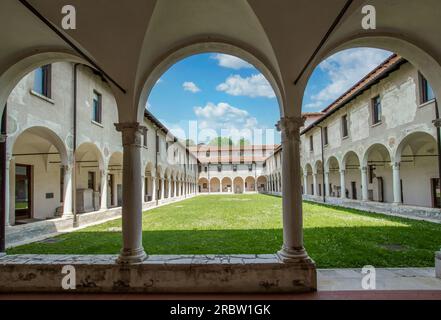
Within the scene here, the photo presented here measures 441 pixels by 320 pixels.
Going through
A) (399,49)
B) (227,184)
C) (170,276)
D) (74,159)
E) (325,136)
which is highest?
(325,136)

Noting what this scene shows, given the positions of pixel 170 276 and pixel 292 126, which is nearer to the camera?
pixel 170 276

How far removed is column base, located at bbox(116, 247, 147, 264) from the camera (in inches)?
176

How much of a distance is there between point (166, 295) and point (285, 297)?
1.91 meters

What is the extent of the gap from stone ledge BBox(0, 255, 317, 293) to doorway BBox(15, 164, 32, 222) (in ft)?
32.9

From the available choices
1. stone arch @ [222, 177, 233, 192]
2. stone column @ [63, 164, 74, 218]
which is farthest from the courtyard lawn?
stone arch @ [222, 177, 233, 192]

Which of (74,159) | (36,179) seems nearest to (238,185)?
(36,179)

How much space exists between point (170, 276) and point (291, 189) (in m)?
2.54

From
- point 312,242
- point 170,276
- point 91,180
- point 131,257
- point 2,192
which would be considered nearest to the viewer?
point 170,276

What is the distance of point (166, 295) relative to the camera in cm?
431

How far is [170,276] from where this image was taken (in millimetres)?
4395

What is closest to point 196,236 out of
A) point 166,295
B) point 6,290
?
point 166,295

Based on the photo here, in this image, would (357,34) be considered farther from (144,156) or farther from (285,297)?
(144,156)

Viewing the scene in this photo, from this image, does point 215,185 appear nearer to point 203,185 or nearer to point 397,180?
point 203,185

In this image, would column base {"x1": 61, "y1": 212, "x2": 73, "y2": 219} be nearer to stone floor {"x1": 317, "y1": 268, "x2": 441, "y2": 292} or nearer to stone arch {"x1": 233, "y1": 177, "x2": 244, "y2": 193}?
stone floor {"x1": 317, "y1": 268, "x2": 441, "y2": 292}
